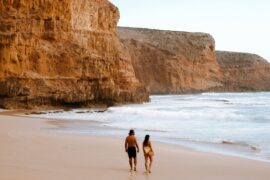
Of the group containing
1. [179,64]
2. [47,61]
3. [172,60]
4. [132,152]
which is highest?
[172,60]

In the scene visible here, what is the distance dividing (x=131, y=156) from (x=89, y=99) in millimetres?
24534

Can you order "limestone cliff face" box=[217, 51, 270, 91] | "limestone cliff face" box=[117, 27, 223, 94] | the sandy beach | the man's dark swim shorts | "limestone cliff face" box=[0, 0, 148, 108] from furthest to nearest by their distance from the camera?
"limestone cliff face" box=[217, 51, 270, 91] → "limestone cliff face" box=[117, 27, 223, 94] → "limestone cliff face" box=[0, 0, 148, 108] → the man's dark swim shorts → the sandy beach

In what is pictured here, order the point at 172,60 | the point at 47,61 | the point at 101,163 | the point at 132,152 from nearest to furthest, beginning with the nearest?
the point at 132,152 < the point at 101,163 < the point at 47,61 < the point at 172,60

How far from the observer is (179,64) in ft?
283

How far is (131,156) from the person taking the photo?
8.82 meters

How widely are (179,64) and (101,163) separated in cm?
7725

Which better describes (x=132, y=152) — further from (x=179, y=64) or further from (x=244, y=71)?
(x=244, y=71)

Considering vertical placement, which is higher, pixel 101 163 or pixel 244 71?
pixel 244 71

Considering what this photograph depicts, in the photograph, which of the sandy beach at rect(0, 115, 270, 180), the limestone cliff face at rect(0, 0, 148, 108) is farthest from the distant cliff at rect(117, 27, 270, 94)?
the sandy beach at rect(0, 115, 270, 180)

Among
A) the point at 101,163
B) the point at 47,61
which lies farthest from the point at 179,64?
the point at 101,163

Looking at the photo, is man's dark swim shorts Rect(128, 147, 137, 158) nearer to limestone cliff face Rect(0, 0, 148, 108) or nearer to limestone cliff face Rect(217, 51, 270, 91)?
limestone cliff face Rect(0, 0, 148, 108)

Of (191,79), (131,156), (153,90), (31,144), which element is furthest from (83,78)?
(191,79)

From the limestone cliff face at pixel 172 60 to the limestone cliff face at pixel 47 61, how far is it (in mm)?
45906

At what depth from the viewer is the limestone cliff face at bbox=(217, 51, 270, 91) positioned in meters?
98.1
